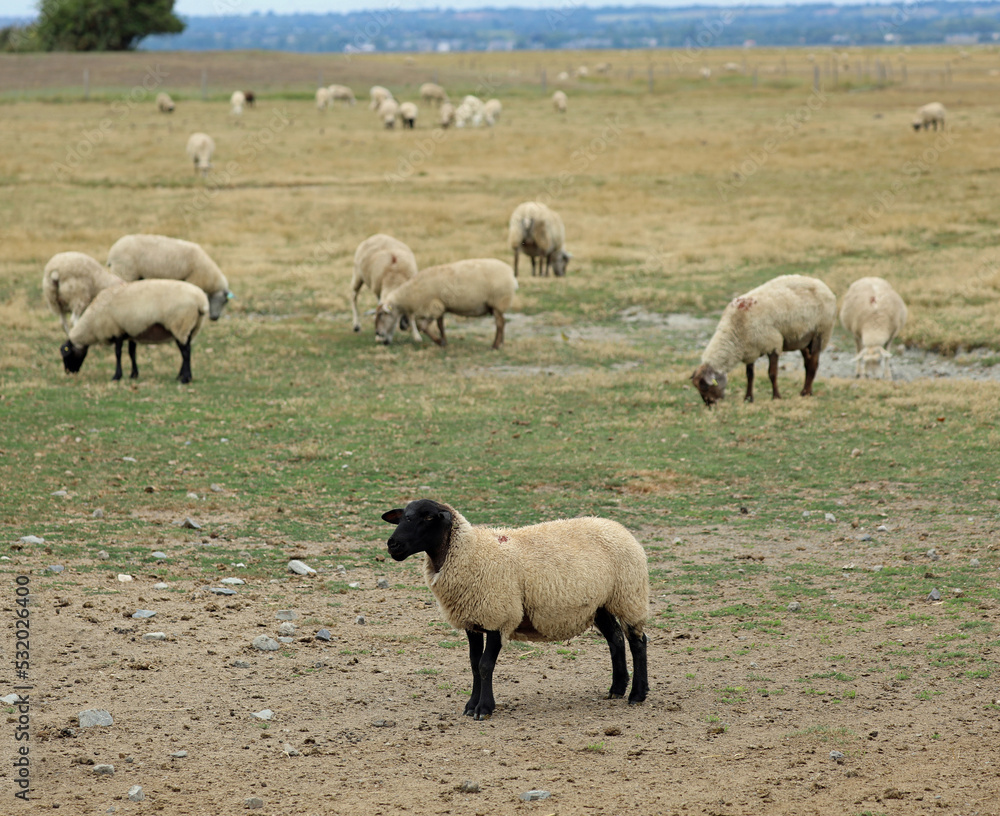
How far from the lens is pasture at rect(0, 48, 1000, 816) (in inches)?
233

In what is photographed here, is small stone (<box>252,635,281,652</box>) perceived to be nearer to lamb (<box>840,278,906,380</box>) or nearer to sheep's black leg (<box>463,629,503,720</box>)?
sheep's black leg (<box>463,629,503,720</box>)

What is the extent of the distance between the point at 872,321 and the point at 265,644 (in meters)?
12.0

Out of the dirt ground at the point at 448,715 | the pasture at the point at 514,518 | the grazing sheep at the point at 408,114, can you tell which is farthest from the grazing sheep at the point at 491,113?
the dirt ground at the point at 448,715

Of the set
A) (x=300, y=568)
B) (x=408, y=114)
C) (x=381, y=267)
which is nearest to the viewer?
(x=300, y=568)

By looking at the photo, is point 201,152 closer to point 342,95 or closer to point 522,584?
point 342,95

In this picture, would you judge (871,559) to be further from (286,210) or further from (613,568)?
(286,210)

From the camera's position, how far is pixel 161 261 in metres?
18.9

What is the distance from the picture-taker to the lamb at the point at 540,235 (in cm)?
2323

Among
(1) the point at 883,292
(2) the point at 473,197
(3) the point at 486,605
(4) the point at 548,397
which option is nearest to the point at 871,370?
(1) the point at 883,292

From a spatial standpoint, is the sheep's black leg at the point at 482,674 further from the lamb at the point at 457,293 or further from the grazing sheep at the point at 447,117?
the grazing sheep at the point at 447,117

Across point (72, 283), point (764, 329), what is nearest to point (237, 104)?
point (72, 283)

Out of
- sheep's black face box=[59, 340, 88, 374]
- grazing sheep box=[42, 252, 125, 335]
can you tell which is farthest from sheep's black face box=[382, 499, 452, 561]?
grazing sheep box=[42, 252, 125, 335]

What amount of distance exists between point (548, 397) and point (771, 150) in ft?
96.0

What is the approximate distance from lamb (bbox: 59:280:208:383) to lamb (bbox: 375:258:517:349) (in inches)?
148
